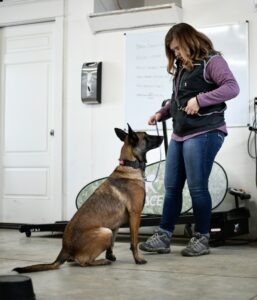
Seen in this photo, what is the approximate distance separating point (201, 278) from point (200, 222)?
775 mm

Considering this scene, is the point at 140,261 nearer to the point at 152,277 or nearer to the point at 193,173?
the point at 152,277

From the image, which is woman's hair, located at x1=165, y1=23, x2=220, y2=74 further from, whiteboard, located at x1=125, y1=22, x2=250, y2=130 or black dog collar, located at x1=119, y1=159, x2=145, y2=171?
whiteboard, located at x1=125, y1=22, x2=250, y2=130

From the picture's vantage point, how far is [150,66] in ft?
16.1

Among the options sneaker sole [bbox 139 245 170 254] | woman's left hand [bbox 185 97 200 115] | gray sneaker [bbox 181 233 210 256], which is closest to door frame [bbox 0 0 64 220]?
sneaker sole [bbox 139 245 170 254]

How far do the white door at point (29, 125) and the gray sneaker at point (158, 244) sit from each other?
Answer: 7.16ft

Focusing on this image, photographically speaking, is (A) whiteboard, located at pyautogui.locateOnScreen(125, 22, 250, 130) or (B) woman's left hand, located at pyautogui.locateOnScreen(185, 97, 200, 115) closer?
(B) woman's left hand, located at pyautogui.locateOnScreen(185, 97, 200, 115)

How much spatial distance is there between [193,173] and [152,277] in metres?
0.84

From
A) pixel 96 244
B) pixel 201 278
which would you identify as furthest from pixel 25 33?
pixel 201 278

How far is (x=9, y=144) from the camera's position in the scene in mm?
5648

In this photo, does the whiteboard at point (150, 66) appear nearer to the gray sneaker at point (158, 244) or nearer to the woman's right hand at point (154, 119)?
the woman's right hand at point (154, 119)

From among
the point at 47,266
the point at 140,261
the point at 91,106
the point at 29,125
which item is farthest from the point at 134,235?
the point at 29,125

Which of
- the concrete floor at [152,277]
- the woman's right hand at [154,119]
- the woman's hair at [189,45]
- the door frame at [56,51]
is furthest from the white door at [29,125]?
the woman's hair at [189,45]

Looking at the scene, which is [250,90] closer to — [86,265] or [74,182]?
[74,182]

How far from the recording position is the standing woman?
3074mm
